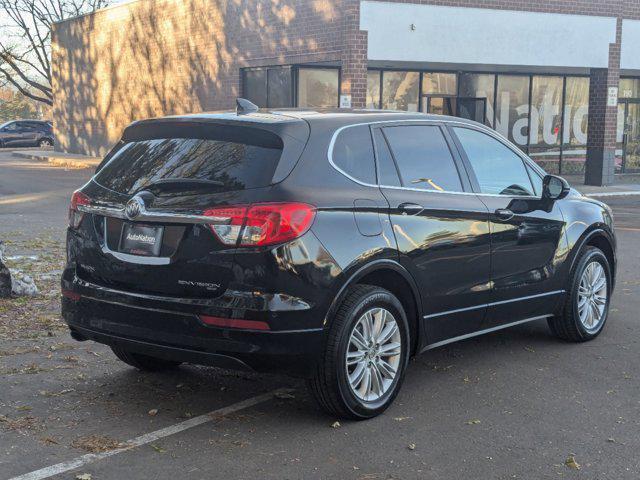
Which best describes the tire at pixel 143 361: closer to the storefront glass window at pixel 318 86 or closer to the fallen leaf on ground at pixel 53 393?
the fallen leaf on ground at pixel 53 393

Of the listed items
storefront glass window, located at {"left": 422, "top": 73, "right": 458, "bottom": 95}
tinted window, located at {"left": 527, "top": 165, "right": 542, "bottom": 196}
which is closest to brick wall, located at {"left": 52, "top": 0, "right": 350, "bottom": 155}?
storefront glass window, located at {"left": 422, "top": 73, "right": 458, "bottom": 95}

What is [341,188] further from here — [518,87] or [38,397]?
[518,87]

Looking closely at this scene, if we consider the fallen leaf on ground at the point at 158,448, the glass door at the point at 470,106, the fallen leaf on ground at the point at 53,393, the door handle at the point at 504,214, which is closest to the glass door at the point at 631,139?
the glass door at the point at 470,106

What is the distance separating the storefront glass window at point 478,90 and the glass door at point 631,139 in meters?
5.17

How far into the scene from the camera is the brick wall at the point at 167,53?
22.8 meters

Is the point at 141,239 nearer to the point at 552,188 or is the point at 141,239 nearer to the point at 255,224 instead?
the point at 255,224

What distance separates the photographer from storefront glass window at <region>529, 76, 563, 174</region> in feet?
88.4

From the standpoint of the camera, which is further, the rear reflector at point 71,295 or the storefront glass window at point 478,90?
the storefront glass window at point 478,90

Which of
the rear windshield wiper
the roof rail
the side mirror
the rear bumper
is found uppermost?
the roof rail

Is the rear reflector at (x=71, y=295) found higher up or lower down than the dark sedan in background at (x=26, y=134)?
higher up

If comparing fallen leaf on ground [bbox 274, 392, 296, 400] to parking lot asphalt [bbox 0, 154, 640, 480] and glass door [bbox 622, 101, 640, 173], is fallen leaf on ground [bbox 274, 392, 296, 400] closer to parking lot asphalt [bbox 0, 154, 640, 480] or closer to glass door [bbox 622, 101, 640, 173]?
parking lot asphalt [bbox 0, 154, 640, 480]

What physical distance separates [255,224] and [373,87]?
2081 centimetres

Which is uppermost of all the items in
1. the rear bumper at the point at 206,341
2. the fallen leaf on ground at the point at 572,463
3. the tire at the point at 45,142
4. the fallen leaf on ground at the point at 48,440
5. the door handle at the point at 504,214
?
the door handle at the point at 504,214

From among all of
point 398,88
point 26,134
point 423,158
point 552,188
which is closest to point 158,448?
point 423,158
